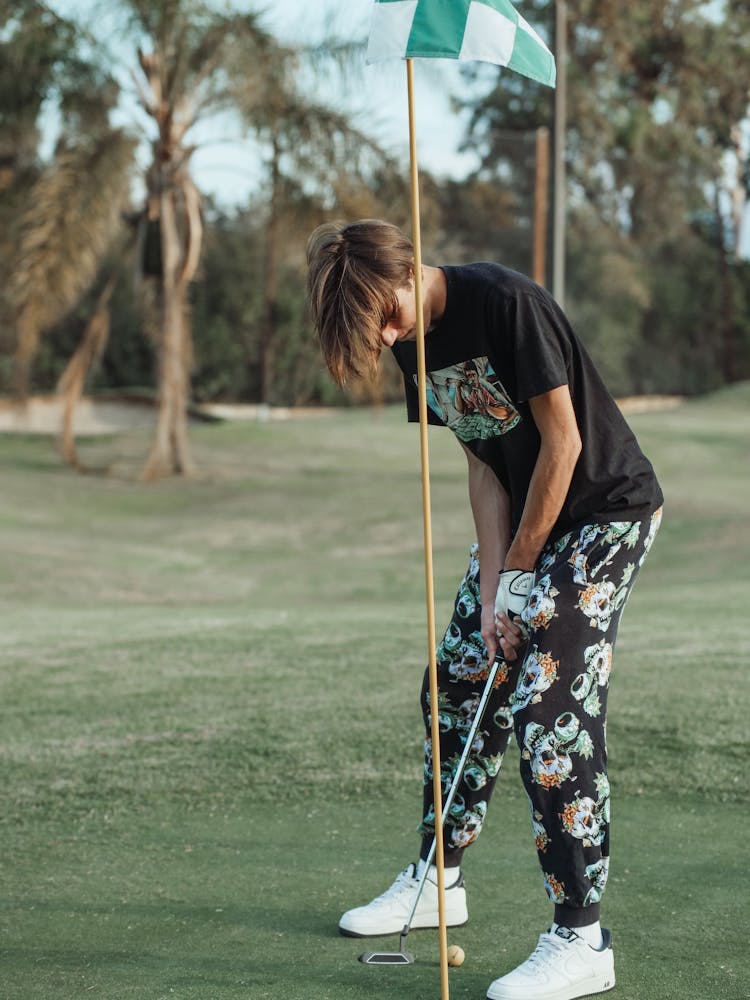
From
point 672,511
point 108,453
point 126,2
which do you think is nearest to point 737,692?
point 672,511

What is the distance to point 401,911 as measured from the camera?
328 centimetres

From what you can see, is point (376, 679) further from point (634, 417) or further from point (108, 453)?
point (634, 417)

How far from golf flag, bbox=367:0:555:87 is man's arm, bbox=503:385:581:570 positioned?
28.7 inches

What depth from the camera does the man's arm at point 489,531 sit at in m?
3.14

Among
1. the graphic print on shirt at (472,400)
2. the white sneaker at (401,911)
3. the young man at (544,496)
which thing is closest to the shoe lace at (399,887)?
the white sneaker at (401,911)

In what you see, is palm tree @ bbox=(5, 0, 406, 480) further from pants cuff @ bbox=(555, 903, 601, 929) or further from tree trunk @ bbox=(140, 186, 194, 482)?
pants cuff @ bbox=(555, 903, 601, 929)

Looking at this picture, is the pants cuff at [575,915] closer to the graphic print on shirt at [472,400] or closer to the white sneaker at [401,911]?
the white sneaker at [401,911]

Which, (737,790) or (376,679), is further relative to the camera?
(376,679)

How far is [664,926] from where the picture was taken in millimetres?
3211

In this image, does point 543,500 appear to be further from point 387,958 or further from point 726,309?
point 726,309

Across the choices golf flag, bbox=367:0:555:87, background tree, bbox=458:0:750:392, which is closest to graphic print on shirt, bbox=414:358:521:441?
golf flag, bbox=367:0:555:87

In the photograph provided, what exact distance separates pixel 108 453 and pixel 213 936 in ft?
61.8

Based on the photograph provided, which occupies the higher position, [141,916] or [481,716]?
[481,716]

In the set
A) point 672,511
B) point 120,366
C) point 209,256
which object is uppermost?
point 209,256
